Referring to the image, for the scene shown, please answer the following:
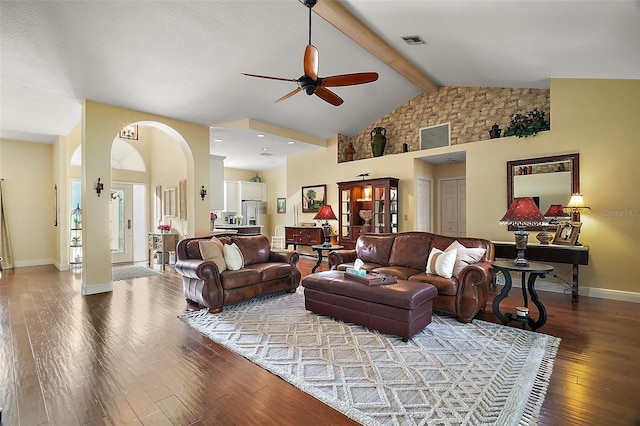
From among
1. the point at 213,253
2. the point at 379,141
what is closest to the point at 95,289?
the point at 213,253

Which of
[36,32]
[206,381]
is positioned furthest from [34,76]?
[206,381]

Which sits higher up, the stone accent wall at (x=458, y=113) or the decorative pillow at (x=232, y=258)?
the stone accent wall at (x=458, y=113)

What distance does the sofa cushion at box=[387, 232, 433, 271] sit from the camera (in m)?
4.33

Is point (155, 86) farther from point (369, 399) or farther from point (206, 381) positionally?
point (369, 399)

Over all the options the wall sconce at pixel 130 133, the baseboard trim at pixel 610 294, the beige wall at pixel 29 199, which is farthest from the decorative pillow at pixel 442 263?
the beige wall at pixel 29 199

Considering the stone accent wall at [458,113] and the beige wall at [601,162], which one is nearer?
the beige wall at [601,162]

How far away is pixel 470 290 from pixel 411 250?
1.10m

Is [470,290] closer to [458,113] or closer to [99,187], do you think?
[458,113]

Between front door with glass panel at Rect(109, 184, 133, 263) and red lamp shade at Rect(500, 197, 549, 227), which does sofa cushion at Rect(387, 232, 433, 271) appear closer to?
red lamp shade at Rect(500, 197, 549, 227)

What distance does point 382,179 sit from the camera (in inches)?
269

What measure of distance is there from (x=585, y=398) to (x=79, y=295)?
20.6 ft

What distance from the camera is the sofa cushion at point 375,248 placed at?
473 centimetres

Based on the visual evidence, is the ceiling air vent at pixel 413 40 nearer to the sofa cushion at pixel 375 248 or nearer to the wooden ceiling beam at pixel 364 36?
the wooden ceiling beam at pixel 364 36

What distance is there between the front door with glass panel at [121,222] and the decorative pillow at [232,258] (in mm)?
5538
